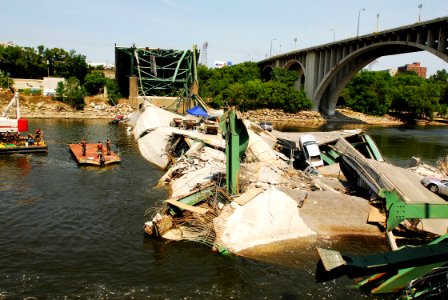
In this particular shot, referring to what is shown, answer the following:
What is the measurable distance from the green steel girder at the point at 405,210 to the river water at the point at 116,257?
266 cm

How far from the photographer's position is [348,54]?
70750 mm

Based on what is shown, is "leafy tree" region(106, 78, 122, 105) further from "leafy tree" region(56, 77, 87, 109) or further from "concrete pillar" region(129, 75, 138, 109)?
"leafy tree" region(56, 77, 87, 109)

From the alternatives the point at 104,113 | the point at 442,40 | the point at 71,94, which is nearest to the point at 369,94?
the point at 442,40

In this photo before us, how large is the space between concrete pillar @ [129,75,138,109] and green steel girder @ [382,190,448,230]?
66.4 metres

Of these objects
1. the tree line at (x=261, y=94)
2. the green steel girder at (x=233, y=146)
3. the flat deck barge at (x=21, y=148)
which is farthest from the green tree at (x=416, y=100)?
the green steel girder at (x=233, y=146)

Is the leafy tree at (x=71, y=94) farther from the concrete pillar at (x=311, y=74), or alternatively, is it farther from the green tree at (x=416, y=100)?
the green tree at (x=416, y=100)

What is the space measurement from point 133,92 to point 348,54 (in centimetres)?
4146

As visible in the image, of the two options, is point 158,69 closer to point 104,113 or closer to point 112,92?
point 112,92

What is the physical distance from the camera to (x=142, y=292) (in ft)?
41.0

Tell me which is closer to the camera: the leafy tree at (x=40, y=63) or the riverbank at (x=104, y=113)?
the riverbank at (x=104, y=113)

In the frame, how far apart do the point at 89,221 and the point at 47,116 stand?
53.0 meters

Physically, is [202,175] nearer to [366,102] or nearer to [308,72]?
[308,72]

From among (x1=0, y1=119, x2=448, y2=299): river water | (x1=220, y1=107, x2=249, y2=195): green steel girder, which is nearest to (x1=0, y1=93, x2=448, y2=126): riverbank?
(x1=0, y1=119, x2=448, y2=299): river water

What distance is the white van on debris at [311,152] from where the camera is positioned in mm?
27531
